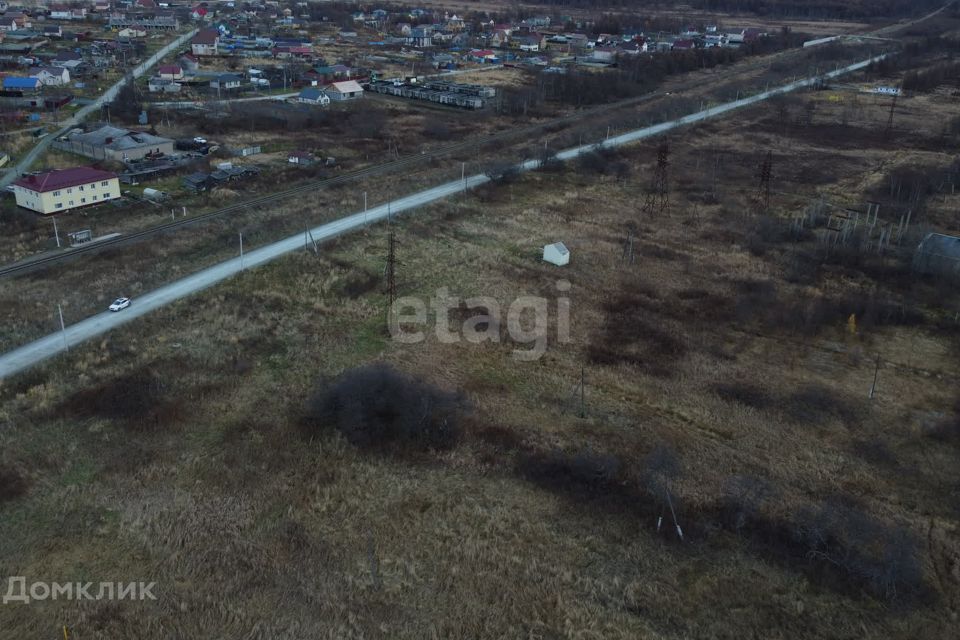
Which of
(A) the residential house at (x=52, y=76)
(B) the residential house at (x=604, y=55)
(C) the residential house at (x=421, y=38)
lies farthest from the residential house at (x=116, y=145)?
(C) the residential house at (x=421, y=38)

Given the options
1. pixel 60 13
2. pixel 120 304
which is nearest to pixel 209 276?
pixel 120 304

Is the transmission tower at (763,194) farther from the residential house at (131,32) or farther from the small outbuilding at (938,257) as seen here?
the residential house at (131,32)

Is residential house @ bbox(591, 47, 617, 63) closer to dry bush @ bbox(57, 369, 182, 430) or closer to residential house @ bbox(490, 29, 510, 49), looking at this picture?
residential house @ bbox(490, 29, 510, 49)

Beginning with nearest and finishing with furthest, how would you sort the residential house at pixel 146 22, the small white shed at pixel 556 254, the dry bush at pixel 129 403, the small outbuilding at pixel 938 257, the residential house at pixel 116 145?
1. the dry bush at pixel 129 403
2. the small outbuilding at pixel 938 257
3. the small white shed at pixel 556 254
4. the residential house at pixel 116 145
5. the residential house at pixel 146 22

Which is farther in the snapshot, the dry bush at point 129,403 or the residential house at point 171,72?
the residential house at point 171,72

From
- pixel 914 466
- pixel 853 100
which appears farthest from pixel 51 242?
pixel 853 100

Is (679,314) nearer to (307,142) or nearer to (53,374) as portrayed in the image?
(53,374)

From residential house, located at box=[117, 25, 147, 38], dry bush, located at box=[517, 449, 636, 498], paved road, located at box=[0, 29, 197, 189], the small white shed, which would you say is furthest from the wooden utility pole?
residential house, located at box=[117, 25, 147, 38]
